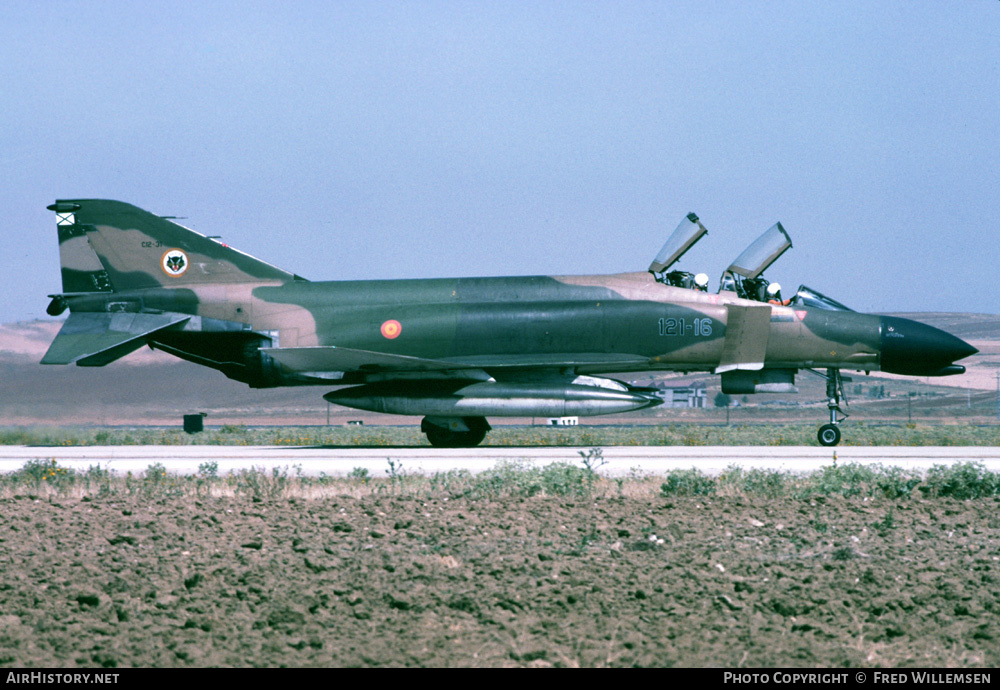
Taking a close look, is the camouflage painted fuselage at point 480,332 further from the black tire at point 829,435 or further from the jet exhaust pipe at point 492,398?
the black tire at point 829,435

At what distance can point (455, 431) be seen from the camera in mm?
21422

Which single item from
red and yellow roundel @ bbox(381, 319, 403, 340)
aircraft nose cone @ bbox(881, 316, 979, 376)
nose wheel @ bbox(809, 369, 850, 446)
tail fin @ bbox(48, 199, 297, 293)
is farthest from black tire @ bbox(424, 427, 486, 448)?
aircraft nose cone @ bbox(881, 316, 979, 376)

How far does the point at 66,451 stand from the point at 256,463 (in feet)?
20.5

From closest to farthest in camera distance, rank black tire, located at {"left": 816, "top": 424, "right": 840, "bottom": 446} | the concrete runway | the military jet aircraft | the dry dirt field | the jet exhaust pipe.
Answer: the dry dirt field → the concrete runway → the jet exhaust pipe → the military jet aircraft → black tire, located at {"left": 816, "top": 424, "right": 840, "bottom": 446}

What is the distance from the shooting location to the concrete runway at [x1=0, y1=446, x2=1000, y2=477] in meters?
15.6

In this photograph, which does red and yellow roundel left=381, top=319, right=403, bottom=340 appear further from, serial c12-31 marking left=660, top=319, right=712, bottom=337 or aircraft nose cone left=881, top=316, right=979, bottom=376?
aircraft nose cone left=881, top=316, right=979, bottom=376

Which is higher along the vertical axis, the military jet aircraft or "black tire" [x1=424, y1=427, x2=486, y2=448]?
the military jet aircraft

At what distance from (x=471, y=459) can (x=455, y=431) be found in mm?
4400

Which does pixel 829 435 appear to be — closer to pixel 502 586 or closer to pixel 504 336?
pixel 504 336

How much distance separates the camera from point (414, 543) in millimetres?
8820

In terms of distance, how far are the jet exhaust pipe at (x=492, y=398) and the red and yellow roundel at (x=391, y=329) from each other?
1.00 m

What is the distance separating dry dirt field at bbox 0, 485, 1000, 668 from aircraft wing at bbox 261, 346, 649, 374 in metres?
9.70
